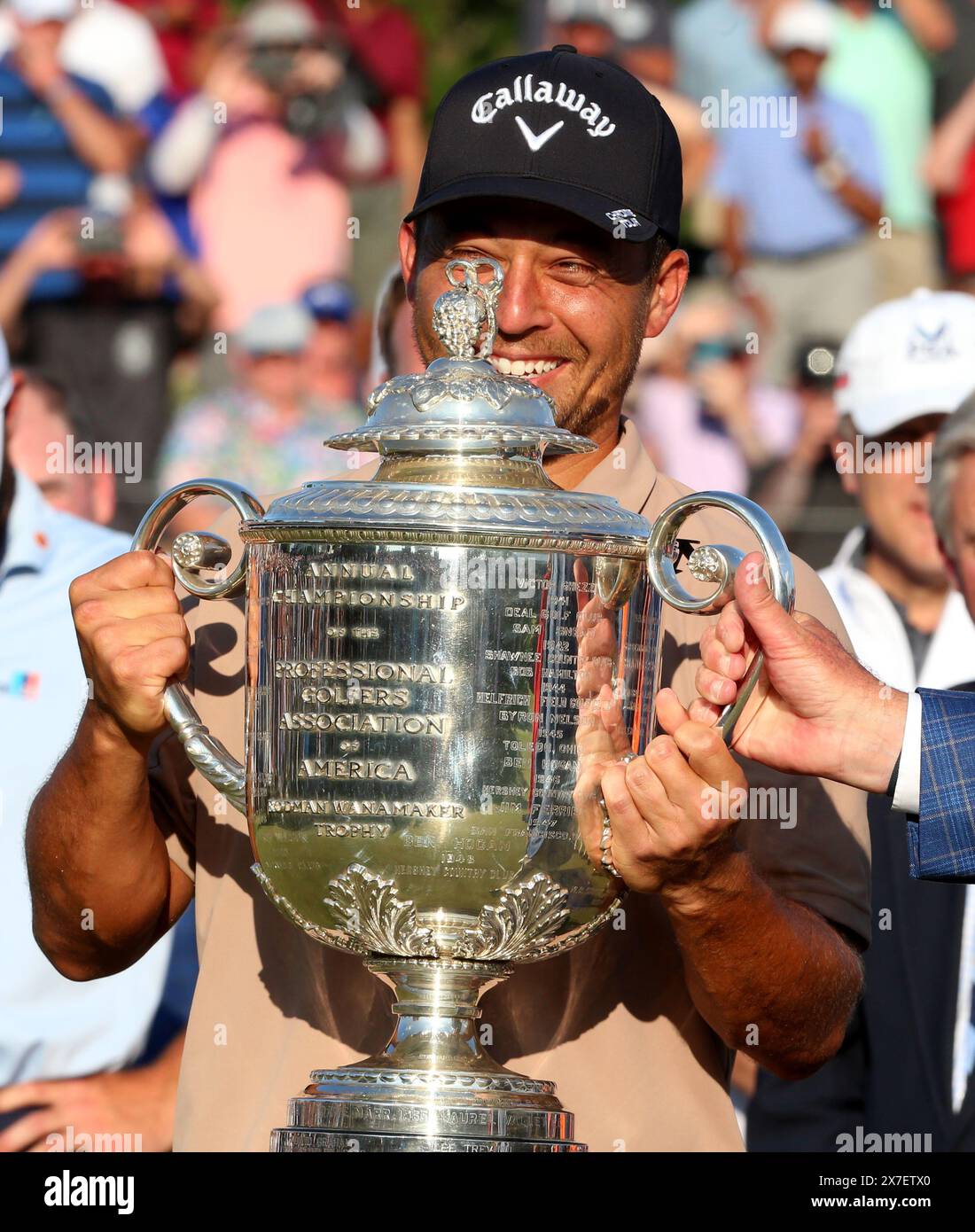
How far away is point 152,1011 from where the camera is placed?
15.6 feet

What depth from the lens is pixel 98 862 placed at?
106 inches

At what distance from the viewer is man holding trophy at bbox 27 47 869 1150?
2.27 meters

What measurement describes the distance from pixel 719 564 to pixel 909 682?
2.80 m

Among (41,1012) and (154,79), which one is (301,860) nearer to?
(41,1012)

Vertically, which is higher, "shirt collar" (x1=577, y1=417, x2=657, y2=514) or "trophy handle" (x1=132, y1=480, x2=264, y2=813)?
"shirt collar" (x1=577, y1=417, x2=657, y2=514)

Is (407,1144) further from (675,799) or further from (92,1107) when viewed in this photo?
(92,1107)

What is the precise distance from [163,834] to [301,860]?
23.1 inches

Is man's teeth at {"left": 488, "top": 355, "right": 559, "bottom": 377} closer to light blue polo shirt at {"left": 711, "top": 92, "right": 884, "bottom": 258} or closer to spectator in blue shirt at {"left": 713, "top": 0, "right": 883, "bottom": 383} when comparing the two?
spectator in blue shirt at {"left": 713, "top": 0, "right": 883, "bottom": 383}

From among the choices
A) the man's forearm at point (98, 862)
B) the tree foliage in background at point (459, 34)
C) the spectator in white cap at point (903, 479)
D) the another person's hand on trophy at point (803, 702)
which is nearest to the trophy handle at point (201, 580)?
the man's forearm at point (98, 862)

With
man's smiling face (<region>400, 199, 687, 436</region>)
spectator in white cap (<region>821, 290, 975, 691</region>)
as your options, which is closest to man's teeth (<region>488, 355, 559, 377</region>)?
man's smiling face (<region>400, 199, 687, 436</region>)

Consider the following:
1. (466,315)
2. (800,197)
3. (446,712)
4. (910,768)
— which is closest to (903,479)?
(800,197)

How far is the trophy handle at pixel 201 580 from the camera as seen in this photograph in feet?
8.02

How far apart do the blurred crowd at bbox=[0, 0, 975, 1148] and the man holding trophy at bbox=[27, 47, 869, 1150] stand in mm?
3998

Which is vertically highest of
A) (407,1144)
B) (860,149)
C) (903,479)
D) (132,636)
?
(860,149)
